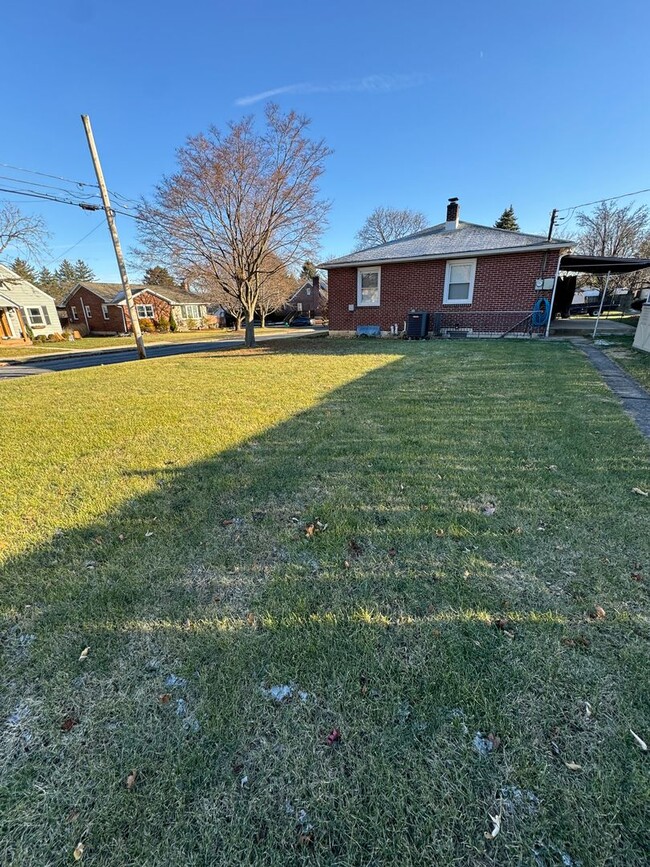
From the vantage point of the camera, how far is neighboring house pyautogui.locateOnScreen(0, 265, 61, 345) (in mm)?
24406

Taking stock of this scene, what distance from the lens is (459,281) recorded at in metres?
14.1

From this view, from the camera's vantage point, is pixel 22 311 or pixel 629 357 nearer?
pixel 629 357

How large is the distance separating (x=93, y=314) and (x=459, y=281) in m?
32.0

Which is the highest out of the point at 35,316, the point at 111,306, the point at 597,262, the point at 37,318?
the point at 597,262

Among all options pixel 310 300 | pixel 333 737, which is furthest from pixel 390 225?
pixel 333 737

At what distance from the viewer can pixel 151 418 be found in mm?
5266

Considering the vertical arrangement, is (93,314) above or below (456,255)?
below

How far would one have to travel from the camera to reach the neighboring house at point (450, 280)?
12867 millimetres

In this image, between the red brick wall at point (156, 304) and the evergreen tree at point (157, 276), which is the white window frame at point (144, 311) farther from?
the evergreen tree at point (157, 276)

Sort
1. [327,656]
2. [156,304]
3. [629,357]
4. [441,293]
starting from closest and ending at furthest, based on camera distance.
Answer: [327,656] → [629,357] → [441,293] → [156,304]

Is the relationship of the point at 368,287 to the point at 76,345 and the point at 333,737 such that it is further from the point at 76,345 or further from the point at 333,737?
the point at 76,345

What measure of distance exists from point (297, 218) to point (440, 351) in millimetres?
7080

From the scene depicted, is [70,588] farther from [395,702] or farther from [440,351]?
[440,351]

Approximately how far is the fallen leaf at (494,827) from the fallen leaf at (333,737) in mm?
511
